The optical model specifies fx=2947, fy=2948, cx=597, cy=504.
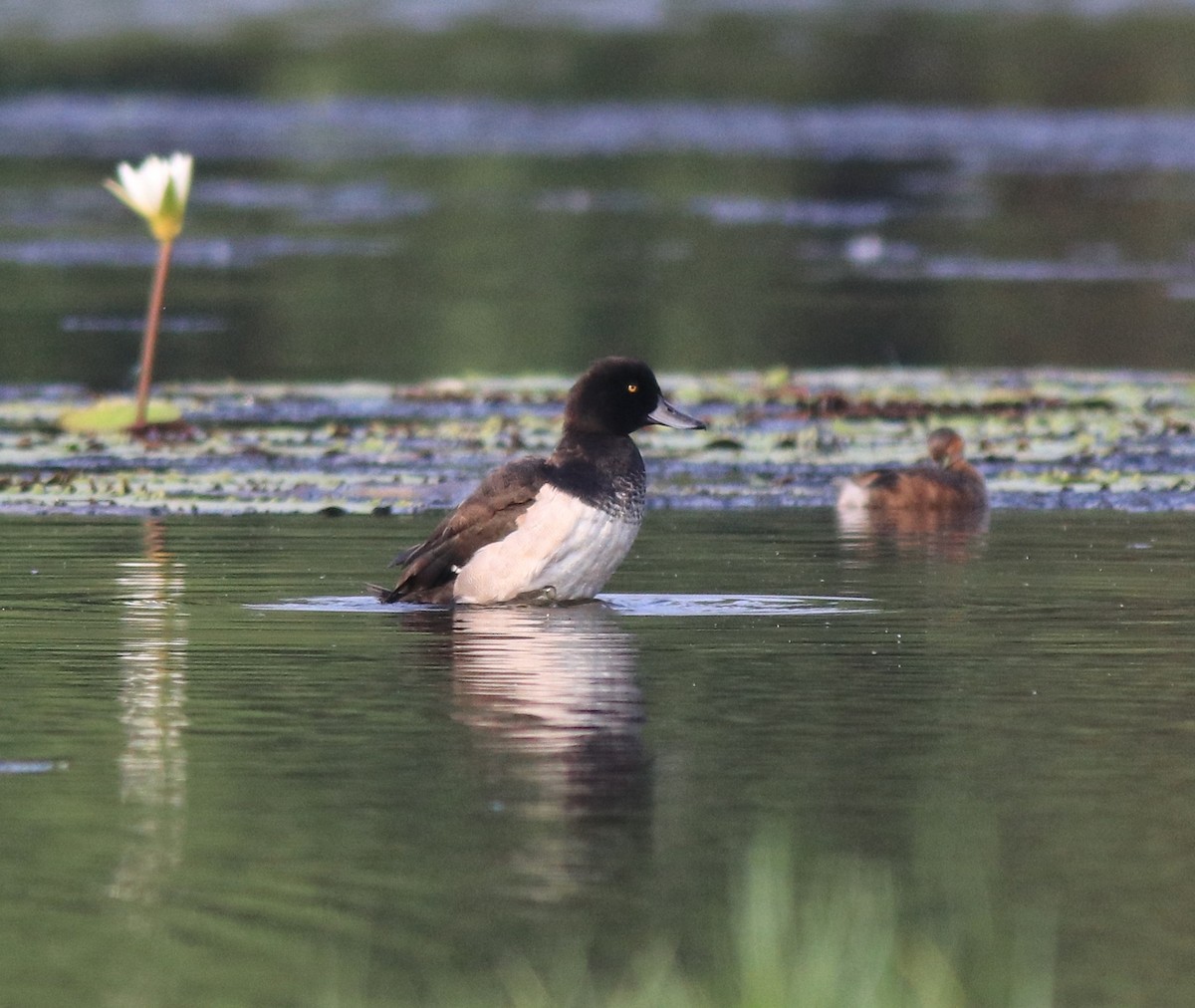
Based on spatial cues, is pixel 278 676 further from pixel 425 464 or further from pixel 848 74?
pixel 848 74

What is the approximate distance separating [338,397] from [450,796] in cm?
Result: 1099

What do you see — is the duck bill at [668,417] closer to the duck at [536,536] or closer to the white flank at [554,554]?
the duck at [536,536]

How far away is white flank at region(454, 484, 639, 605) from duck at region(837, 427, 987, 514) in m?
3.06

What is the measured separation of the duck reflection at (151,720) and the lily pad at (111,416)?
4.16m

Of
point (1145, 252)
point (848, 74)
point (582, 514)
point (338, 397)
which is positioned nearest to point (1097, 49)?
point (848, 74)

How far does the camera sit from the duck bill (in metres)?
11.9

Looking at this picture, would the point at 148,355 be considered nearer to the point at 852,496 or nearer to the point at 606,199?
the point at 852,496

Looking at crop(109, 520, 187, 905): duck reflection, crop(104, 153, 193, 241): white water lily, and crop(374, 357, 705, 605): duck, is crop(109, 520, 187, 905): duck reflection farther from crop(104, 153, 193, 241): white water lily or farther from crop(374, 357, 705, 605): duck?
crop(104, 153, 193, 241): white water lily

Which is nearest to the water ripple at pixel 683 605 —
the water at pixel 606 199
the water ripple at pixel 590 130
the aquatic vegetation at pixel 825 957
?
the aquatic vegetation at pixel 825 957

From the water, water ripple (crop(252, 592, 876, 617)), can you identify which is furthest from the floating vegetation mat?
water ripple (crop(252, 592, 876, 617))

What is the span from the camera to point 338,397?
1823cm

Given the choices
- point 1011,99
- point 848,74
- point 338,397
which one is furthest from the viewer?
point 848,74

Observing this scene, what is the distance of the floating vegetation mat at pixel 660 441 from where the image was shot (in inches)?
557

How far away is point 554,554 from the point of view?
→ 35.7ft
